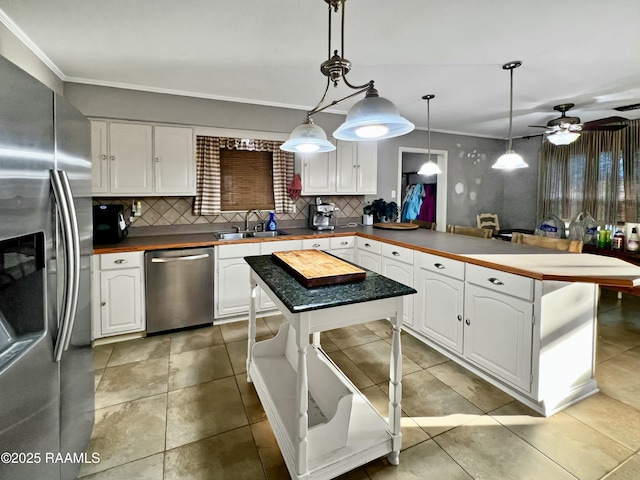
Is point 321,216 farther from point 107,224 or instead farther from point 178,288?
point 107,224

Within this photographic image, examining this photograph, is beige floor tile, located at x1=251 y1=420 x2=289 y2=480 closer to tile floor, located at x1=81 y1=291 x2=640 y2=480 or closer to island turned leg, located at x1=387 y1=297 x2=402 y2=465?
tile floor, located at x1=81 y1=291 x2=640 y2=480

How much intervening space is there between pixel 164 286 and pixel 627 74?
4556 millimetres

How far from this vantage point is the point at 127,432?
180 centimetres

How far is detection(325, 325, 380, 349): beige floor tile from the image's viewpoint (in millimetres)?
2895

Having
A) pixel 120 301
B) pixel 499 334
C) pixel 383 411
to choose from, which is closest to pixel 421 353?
pixel 499 334

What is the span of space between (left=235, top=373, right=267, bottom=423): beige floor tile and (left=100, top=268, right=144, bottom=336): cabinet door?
48.5 inches

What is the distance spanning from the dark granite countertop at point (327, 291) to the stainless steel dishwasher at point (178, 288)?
1506 mm

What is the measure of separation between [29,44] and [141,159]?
1095mm

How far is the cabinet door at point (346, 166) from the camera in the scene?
4133 millimetres

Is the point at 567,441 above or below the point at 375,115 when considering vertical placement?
below

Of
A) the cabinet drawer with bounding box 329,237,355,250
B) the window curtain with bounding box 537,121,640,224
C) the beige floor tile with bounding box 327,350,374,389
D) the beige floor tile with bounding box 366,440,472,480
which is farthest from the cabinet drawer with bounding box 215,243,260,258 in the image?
the window curtain with bounding box 537,121,640,224

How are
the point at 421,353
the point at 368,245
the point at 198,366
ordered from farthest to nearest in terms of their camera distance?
1. the point at 368,245
2. the point at 421,353
3. the point at 198,366

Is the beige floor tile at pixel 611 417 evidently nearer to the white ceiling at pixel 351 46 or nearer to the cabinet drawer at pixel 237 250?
the white ceiling at pixel 351 46

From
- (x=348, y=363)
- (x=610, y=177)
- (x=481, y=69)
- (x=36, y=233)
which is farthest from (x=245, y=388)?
(x=610, y=177)
